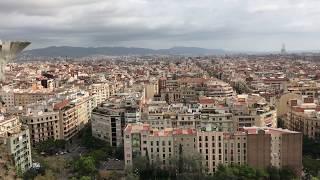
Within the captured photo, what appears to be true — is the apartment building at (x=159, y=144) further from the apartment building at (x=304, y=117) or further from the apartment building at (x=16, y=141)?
the apartment building at (x=304, y=117)

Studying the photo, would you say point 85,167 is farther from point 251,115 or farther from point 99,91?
point 99,91

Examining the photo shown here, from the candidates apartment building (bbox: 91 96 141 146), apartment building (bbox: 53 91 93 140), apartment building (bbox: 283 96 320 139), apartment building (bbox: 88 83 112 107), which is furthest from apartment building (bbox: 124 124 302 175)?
apartment building (bbox: 88 83 112 107)

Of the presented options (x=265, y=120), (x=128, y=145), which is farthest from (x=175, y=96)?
(x=128, y=145)

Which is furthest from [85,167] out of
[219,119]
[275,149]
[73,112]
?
[73,112]

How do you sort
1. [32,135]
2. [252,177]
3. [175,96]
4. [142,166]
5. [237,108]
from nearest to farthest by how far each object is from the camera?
1. [252,177]
2. [142,166]
3. [237,108]
4. [32,135]
5. [175,96]

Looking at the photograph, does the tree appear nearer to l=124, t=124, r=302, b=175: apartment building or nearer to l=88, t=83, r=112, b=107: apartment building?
l=124, t=124, r=302, b=175: apartment building

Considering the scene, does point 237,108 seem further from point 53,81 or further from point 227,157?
point 53,81

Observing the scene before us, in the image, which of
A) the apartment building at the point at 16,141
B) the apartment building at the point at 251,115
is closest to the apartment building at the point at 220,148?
the apartment building at the point at 251,115
